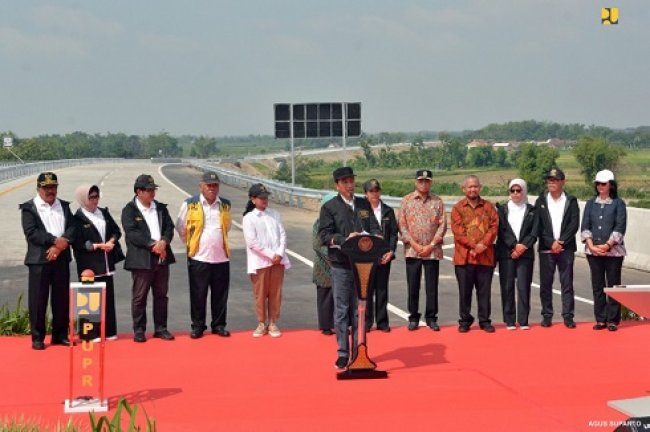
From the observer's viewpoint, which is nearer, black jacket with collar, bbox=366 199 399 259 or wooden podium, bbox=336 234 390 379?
wooden podium, bbox=336 234 390 379

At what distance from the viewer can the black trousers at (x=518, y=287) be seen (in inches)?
483

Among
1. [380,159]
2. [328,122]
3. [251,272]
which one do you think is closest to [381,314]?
[251,272]

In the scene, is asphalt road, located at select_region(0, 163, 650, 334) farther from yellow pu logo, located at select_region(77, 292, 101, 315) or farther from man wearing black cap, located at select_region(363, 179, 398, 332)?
yellow pu logo, located at select_region(77, 292, 101, 315)

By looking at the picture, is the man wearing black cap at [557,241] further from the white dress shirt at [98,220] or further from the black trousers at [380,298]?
the white dress shirt at [98,220]

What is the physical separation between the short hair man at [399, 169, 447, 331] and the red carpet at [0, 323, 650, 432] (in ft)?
1.01

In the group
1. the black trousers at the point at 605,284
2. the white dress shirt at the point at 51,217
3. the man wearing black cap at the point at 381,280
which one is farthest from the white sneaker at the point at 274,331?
the black trousers at the point at 605,284

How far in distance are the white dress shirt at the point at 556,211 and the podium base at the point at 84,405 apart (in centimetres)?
616

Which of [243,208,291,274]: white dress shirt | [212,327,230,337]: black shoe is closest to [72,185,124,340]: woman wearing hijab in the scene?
[212,327,230,337]: black shoe

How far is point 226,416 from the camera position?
8445mm

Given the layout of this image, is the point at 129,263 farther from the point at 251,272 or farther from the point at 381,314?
the point at 381,314

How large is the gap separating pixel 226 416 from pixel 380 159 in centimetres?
18981

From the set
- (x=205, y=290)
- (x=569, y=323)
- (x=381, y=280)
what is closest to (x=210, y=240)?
(x=205, y=290)

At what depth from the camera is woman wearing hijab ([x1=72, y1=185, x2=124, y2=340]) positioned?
449 inches

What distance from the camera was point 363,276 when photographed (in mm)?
9945
